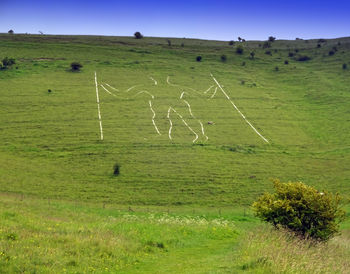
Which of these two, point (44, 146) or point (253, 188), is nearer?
point (253, 188)

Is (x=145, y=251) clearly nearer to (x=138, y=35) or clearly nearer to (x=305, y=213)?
(x=305, y=213)

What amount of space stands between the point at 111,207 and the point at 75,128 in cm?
2992

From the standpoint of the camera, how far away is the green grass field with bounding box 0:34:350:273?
803 inches

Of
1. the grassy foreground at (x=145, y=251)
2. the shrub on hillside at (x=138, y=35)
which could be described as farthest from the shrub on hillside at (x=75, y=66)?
the grassy foreground at (x=145, y=251)

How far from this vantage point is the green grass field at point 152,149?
20.4 meters

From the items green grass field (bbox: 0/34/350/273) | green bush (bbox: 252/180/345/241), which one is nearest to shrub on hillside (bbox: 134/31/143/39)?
green grass field (bbox: 0/34/350/273)

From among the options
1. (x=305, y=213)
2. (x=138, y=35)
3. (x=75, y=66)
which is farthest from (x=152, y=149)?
(x=138, y=35)

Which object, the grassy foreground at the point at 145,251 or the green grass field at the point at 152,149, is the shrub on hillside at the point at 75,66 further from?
the grassy foreground at the point at 145,251

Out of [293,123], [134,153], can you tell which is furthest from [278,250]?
[293,123]

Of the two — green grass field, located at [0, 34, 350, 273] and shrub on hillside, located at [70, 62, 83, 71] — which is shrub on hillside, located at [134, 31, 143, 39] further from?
shrub on hillside, located at [70, 62, 83, 71]

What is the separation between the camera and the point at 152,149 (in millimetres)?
65625

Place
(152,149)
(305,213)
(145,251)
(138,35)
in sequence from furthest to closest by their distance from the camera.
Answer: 1. (138,35)
2. (152,149)
3. (305,213)
4. (145,251)

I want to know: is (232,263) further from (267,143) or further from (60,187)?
(267,143)

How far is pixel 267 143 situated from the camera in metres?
73.7
